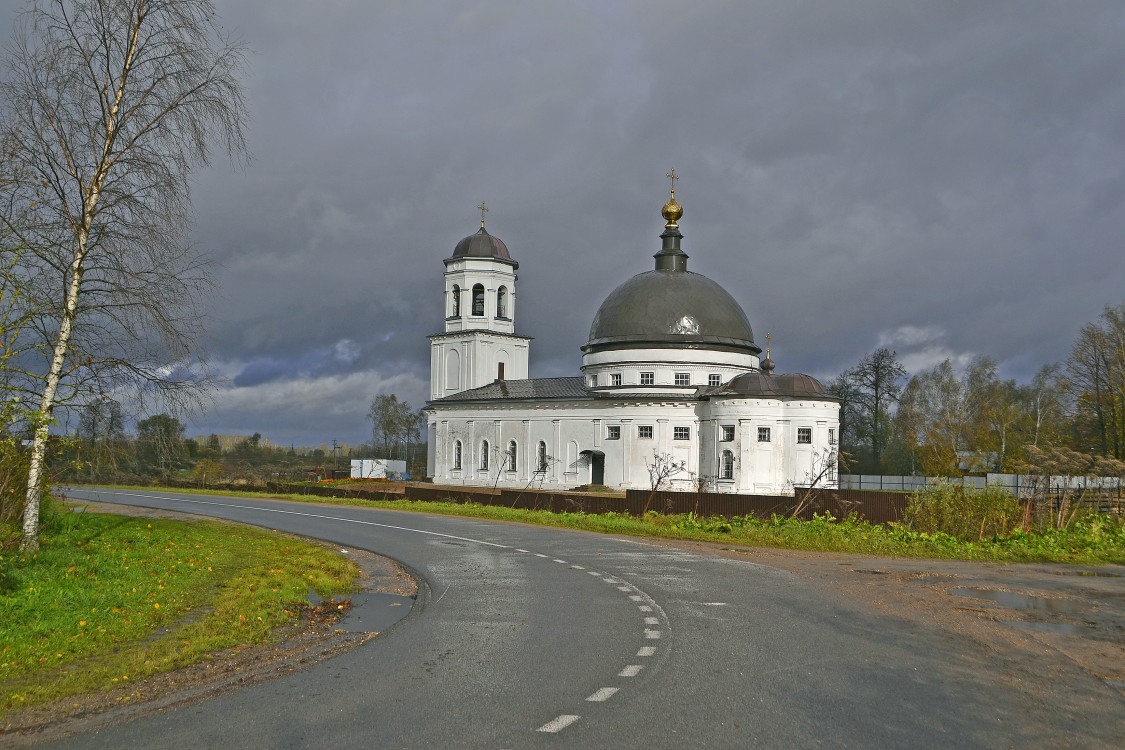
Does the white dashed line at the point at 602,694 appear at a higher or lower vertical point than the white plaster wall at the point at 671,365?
lower

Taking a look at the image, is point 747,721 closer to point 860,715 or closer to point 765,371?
point 860,715

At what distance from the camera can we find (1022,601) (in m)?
13.1

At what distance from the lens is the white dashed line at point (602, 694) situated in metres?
7.39

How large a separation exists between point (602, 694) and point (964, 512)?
61.3 feet

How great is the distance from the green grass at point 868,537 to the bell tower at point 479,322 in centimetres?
3335

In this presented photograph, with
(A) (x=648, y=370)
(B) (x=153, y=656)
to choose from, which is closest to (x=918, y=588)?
(B) (x=153, y=656)

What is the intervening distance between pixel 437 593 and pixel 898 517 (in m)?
15.7

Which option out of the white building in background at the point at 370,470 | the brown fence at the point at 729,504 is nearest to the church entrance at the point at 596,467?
the brown fence at the point at 729,504

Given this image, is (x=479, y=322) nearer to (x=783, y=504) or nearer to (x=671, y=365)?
(x=671, y=365)

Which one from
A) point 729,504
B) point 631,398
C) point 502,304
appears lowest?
point 729,504

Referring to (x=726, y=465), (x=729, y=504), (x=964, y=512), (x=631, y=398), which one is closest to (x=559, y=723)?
(x=964, y=512)

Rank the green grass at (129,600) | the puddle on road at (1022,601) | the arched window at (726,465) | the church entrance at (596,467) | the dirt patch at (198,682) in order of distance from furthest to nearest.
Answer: the church entrance at (596,467) → the arched window at (726,465) → the puddle on road at (1022,601) → the green grass at (129,600) → the dirt patch at (198,682)

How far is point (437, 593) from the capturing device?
45.9ft

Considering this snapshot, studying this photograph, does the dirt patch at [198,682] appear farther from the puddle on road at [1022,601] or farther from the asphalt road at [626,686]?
the puddle on road at [1022,601]
